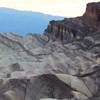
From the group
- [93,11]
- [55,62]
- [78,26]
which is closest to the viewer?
[55,62]

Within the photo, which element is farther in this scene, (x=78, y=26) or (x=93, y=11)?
(x=93, y=11)

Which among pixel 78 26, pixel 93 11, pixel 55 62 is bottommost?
pixel 55 62

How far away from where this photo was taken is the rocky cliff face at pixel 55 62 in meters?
28.4

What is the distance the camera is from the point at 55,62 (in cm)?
3547

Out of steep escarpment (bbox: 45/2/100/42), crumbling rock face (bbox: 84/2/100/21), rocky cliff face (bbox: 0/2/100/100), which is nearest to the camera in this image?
rocky cliff face (bbox: 0/2/100/100)

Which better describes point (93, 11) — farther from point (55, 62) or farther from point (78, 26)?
point (55, 62)

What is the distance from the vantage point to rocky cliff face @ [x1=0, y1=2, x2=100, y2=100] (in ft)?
93.2

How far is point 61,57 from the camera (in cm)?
3800

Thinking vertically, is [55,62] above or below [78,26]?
below

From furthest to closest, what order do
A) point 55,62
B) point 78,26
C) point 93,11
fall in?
point 93,11 → point 78,26 → point 55,62

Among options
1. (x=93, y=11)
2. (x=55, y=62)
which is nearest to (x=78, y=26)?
(x=93, y=11)

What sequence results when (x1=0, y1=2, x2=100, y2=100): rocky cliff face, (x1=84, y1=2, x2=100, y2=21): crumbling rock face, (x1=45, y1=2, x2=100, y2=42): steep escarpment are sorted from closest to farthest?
(x1=0, y1=2, x2=100, y2=100): rocky cliff face < (x1=45, y1=2, x2=100, y2=42): steep escarpment < (x1=84, y1=2, x2=100, y2=21): crumbling rock face

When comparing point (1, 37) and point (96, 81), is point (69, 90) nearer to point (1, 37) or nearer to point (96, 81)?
point (96, 81)

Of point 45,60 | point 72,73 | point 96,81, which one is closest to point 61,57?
point 45,60
